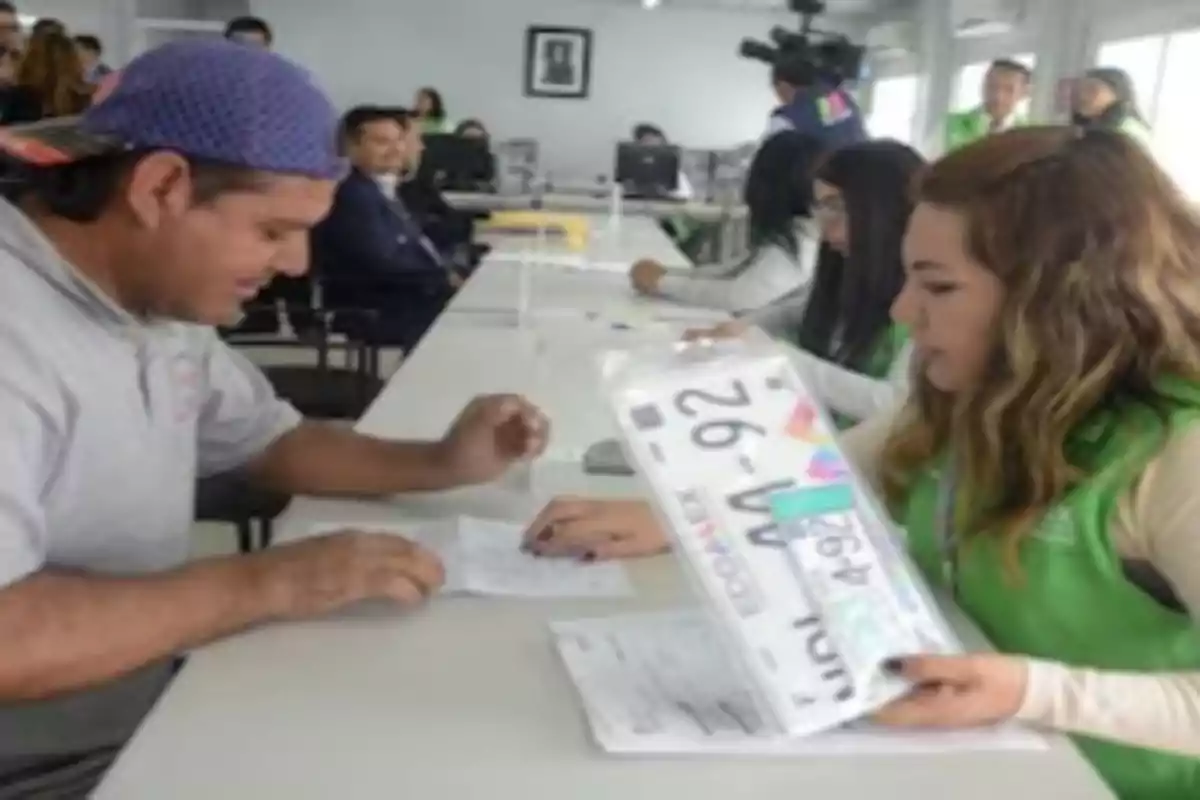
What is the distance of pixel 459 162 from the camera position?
24.7ft

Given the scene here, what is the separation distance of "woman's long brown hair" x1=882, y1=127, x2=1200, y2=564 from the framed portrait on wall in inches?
433

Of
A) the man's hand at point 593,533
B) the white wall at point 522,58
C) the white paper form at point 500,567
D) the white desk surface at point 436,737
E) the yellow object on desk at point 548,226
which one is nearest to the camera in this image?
the white desk surface at point 436,737

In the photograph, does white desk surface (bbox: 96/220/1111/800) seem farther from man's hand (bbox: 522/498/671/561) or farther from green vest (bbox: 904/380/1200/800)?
green vest (bbox: 904/380/1200/800)

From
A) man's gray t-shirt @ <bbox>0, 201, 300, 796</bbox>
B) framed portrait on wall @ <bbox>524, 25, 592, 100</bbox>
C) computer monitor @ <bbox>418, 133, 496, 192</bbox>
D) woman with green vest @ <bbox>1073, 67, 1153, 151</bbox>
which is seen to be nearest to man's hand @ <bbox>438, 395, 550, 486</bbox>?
man's gray t-shirt @ <bbox>0, 201, 300, 796</bbox>

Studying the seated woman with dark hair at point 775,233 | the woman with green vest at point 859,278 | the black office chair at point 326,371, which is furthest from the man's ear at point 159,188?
the seated woman with dark hair at point 775,233

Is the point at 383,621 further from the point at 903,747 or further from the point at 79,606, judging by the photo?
the point at 903,747

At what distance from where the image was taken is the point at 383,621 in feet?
3.60

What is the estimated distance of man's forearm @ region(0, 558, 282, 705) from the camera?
95cm

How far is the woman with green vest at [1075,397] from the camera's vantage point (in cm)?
108

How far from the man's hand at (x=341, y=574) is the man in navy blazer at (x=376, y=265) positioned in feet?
10.3

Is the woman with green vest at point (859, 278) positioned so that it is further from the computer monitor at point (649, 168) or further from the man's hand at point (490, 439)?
the computer monitor at point (649, 168)

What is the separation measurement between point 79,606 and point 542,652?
35 centimetres

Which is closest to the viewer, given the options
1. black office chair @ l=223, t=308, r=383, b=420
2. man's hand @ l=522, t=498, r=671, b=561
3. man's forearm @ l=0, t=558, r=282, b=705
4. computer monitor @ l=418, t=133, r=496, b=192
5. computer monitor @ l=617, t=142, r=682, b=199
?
man's forearm @ l=0, t=558, r=282, b=705

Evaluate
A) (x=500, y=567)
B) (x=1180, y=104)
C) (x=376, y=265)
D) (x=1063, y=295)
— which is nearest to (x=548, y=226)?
(x=376, y=265)
